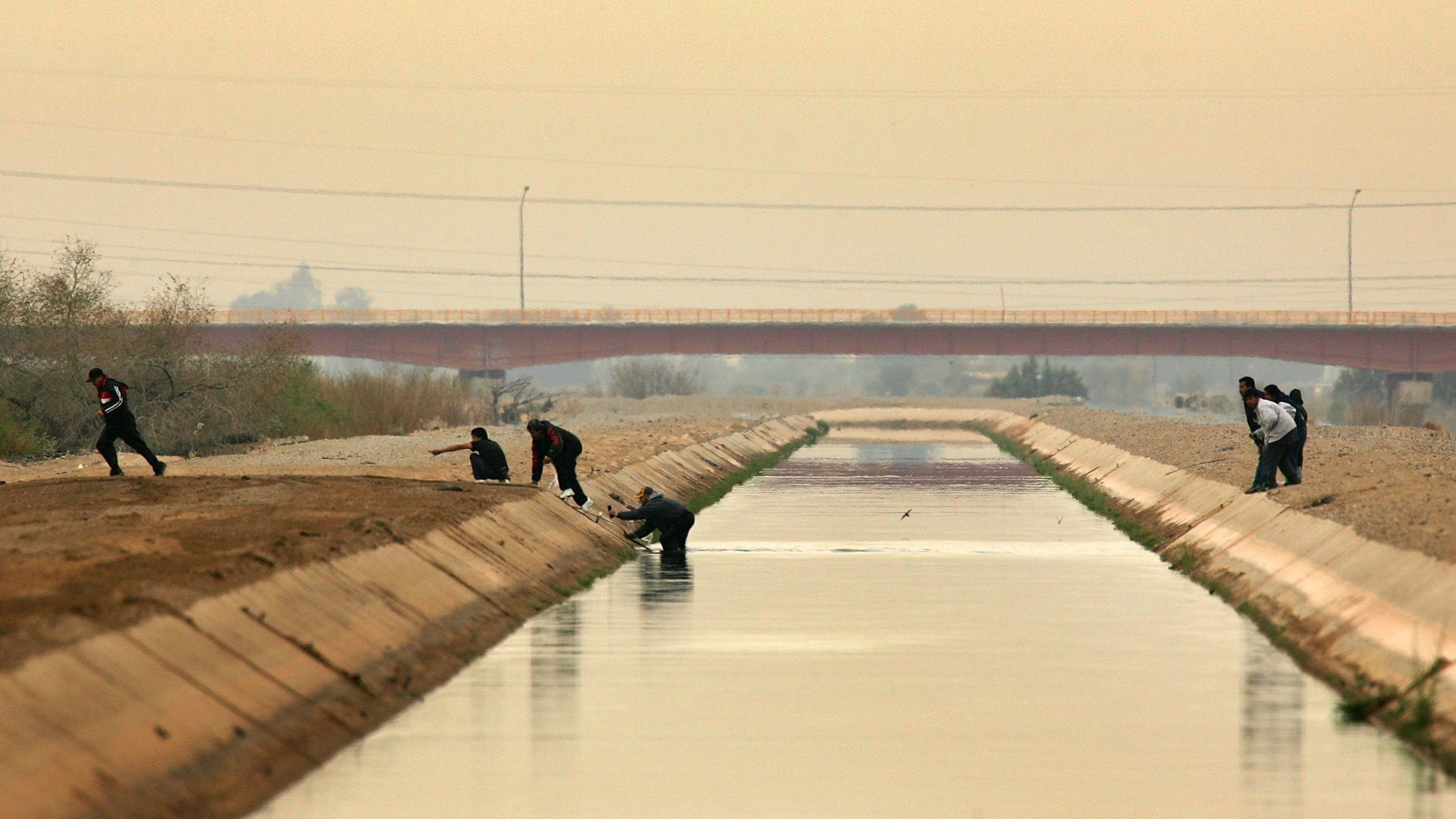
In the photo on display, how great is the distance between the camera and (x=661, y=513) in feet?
108

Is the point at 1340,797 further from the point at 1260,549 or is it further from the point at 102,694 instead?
the point at 1260,549

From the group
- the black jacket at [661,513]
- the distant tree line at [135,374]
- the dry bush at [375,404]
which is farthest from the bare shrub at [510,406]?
the black jacket at [661,513]

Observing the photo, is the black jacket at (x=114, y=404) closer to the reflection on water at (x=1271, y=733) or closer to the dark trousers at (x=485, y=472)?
the dark trousers at (x=485, y=472)

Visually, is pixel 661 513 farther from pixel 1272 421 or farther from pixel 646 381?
pixel 646 381

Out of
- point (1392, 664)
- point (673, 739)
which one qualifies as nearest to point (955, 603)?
point (1392, 664)

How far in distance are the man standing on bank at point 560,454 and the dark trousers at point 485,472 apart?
1.48 metres

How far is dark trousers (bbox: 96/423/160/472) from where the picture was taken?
32.4 m

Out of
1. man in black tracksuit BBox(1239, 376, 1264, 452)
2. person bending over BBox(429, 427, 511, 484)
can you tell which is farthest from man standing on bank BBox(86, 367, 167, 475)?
→ man in black tracksuit BBox(1239, 376, 1264, 452)

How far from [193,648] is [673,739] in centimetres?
372

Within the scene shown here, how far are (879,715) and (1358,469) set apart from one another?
23617 millimetres

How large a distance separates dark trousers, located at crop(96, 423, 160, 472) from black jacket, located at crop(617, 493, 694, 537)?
26.0ft

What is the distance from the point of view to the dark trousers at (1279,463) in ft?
108

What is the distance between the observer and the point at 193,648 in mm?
15586

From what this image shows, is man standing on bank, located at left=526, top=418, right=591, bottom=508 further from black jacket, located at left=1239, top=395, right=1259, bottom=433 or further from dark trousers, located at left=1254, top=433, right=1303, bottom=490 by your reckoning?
dark trousers, located at left=1254, top=433, right=1303, bottom=490
